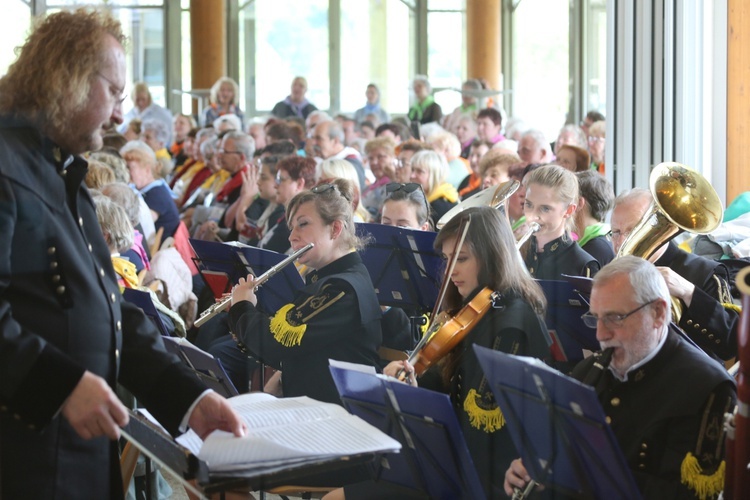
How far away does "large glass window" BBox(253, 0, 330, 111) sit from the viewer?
1769cm

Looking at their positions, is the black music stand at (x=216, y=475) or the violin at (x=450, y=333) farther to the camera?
the violin at (x=450, y=333)

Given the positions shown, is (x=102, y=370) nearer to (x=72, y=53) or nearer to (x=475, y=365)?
(x=72, y=53)

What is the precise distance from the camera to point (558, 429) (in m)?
2.40

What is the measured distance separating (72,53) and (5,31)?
5.03 feet

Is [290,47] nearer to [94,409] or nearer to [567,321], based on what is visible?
[567,321]

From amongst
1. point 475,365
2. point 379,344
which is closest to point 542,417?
point 475,365

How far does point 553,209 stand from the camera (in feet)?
14.4

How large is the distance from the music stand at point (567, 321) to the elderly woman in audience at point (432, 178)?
9.98 feet

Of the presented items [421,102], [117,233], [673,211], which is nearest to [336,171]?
[117,233]

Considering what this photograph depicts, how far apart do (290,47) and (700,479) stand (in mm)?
15974

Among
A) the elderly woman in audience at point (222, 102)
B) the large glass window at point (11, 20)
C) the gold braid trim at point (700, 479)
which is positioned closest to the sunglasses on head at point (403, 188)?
the large glass window at point (11, 20)

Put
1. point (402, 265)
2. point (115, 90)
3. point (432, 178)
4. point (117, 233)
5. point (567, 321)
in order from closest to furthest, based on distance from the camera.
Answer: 1. point (115, 90)
2. point (567, 321)
3. point (402, 265)
4. point (117, 233)
5. point (432, 178)

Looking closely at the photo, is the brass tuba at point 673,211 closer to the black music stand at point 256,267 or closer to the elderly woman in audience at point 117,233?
the black music stand at point 256,267

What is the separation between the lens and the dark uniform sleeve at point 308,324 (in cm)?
372
